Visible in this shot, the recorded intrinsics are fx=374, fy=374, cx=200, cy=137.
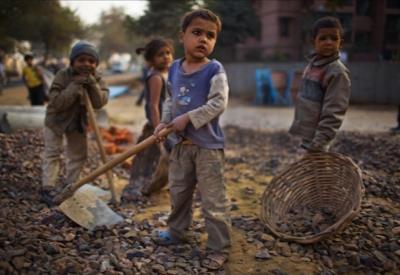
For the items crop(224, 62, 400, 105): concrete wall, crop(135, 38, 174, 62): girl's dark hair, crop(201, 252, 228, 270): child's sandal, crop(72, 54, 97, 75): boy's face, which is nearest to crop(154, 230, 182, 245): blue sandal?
crop(201, 252, 228, 270): child's sandal

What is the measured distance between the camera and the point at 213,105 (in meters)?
2.47

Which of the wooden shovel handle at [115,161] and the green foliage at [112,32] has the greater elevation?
the green foliage at [112,32]

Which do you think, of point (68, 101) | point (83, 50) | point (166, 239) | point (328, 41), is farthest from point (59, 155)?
point (328, 41)

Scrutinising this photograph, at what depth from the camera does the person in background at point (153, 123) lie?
3.89 m

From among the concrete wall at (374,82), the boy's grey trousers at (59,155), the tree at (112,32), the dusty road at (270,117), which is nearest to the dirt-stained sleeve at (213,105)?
the boy's grey trousers at (59,155)

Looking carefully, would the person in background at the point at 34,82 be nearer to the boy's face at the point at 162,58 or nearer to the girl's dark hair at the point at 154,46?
the girl's dark hair at the point at 154,46

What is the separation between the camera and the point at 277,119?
10844 mm

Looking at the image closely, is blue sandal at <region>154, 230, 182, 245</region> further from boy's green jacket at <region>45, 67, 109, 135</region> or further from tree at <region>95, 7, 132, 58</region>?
tree at <region>95, 7, 132, 58</region>

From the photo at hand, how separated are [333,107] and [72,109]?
2.49 metres

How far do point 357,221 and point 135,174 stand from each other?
247cm

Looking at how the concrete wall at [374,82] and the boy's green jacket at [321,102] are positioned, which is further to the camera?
the concrete wall at [374,82]

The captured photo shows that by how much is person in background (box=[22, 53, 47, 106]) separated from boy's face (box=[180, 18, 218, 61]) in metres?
8.32

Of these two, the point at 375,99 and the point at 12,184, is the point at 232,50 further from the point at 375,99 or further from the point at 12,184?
the point at 12,184

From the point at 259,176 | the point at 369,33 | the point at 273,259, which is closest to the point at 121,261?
the point at 273,259
